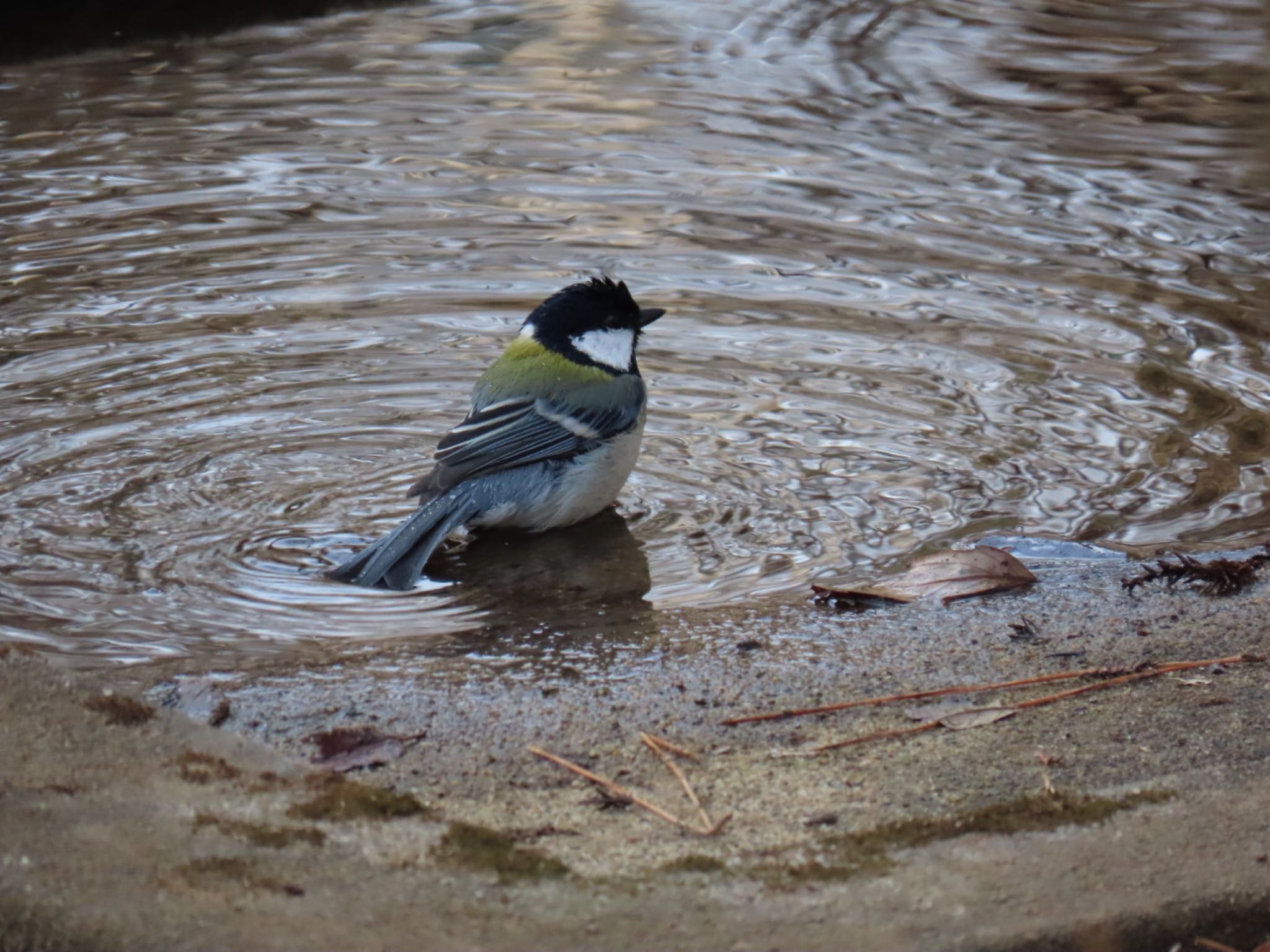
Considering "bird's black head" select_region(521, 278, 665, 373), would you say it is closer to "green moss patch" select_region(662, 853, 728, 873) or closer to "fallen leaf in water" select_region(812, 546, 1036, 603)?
"fallen leaf in water" select_region(812, 546, 1036, 603)

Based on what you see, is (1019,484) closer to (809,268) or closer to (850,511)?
(850,511)

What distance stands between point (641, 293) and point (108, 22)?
20.0 feet

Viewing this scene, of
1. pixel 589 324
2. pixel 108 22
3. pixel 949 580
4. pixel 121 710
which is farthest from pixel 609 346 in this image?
pixel 108 22

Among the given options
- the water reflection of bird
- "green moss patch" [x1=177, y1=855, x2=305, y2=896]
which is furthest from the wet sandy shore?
the water reflection of bird

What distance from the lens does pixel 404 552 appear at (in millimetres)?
4547

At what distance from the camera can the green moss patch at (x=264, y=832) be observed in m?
2.78

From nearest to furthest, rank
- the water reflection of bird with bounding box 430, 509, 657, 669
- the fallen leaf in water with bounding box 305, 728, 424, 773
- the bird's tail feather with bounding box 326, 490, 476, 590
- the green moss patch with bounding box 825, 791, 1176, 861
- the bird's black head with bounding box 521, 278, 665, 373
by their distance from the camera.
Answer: the green moss patch with bounding box 825, 791, 1176, 861, the fallen leaf in water with bounding box 305, 728, 424, 773, the water reflection of bird with bounding box 430, 509, 657, 669, the bird's tail feather with bounding box 326, 490, 476, 590, the bird's black head with bounding box 521, 278, 665, 373

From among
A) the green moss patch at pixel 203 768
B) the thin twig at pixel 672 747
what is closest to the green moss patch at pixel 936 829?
the thin twig at pixel 672 747

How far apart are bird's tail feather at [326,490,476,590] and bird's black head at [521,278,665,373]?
3.17 ft

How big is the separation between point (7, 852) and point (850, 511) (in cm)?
301

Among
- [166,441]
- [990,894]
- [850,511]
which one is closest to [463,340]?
[166,441]

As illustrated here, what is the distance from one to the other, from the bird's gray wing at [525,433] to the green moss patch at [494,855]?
2106 millimetres

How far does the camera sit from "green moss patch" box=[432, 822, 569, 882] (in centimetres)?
272

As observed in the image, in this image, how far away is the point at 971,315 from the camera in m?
6.78
